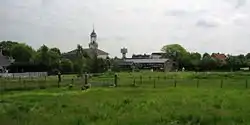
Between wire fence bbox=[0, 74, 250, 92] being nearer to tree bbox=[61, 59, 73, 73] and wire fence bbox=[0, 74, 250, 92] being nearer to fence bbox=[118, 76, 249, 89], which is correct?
fence bbox=[118, 76, 249, 89]

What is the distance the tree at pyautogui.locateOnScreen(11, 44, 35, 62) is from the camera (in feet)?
424

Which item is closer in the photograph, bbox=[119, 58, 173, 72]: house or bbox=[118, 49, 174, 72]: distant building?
bbox=[118, 49, 174, 72]: distant building

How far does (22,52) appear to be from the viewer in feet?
429

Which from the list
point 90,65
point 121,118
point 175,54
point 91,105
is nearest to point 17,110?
point 91,105

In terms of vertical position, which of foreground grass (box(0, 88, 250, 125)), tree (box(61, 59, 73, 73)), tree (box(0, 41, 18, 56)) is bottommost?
foreground grass (box(0, 88, 250, 125))

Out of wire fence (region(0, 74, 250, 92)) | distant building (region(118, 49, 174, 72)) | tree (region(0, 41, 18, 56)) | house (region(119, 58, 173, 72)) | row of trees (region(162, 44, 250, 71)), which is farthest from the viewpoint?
house (region(119, 58, 173, 72))

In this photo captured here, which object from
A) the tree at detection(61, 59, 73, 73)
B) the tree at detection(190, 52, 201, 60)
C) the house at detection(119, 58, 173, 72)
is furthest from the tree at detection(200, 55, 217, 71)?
the tree at detection(61, 59, 73, 73)

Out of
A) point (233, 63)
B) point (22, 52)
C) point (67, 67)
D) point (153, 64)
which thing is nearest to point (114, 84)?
point (67, 67)

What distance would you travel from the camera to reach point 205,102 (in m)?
27.5

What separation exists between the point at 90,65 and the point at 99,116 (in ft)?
267

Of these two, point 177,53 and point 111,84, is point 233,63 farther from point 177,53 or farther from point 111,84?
point 111,84

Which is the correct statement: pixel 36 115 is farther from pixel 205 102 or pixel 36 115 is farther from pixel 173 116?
pixel 205 102

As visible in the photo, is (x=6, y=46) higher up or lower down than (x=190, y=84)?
higher up

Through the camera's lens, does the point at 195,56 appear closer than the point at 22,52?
No
